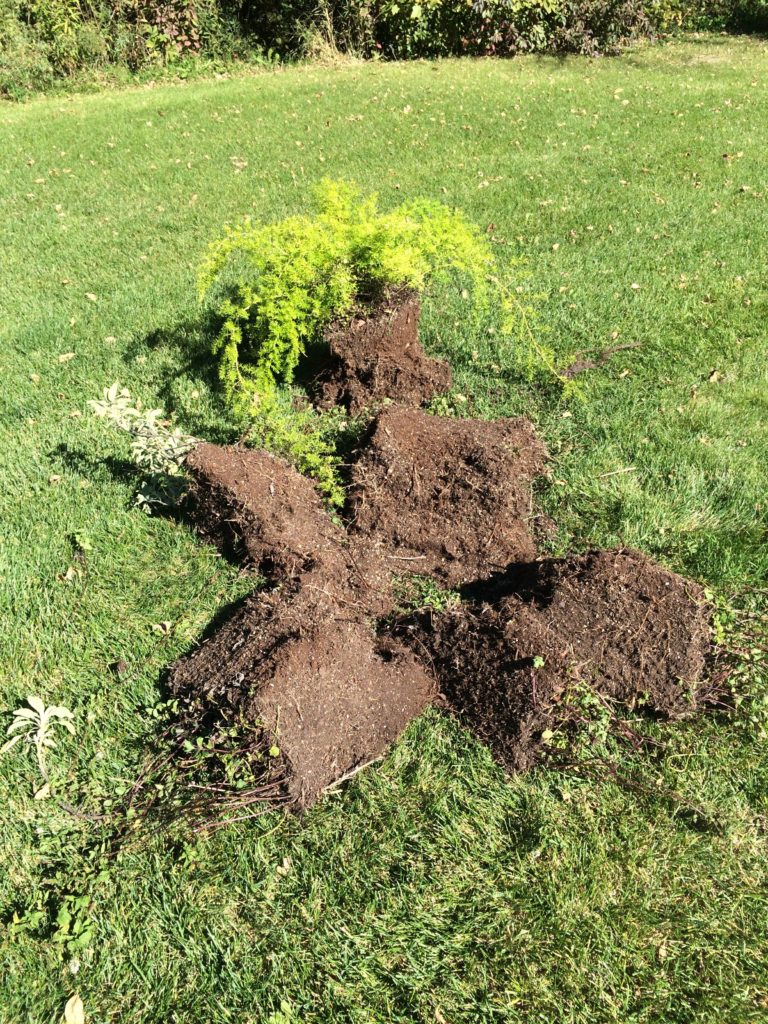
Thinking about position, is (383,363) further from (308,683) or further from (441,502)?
(308,683)

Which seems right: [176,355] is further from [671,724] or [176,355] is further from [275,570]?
[671,724]

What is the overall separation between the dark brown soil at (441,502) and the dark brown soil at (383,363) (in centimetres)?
63

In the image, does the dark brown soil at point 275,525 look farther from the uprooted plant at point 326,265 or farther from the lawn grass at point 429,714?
the uprooted plant at point 326,265

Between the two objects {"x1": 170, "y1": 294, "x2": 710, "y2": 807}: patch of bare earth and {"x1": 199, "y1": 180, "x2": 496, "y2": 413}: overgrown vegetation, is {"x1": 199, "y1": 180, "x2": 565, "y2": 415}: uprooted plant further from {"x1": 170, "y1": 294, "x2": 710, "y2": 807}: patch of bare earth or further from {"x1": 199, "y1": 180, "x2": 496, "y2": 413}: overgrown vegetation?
{"x1": 170, "y1": 294, "x2": 710, "y2": 807}: patch of bare earth

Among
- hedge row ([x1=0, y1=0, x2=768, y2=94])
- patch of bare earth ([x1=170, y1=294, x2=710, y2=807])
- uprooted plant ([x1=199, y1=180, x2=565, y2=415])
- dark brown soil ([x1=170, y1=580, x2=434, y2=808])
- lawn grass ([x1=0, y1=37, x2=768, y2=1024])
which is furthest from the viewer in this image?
hedge row ([x1=0, y1=0, x2=768, y2=94])

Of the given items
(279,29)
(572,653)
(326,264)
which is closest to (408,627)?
(572,653)

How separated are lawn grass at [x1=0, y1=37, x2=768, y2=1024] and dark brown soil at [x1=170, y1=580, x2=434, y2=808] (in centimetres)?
14

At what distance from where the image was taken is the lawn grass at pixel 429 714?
6.90 ft

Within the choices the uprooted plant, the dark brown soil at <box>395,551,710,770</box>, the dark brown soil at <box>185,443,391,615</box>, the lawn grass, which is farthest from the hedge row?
the dark brown soil at <box>395,551,710,770</box>

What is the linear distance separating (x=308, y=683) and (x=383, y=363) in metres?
2.21

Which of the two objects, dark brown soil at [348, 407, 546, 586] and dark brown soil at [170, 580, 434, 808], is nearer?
dark brown soil at [170, 580, 434, 808]

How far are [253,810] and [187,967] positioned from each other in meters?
0.49

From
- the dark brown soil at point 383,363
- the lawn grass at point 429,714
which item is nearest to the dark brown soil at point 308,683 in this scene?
the lawn grass at point 429,714

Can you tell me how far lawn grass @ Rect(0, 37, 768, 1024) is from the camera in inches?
82.8
